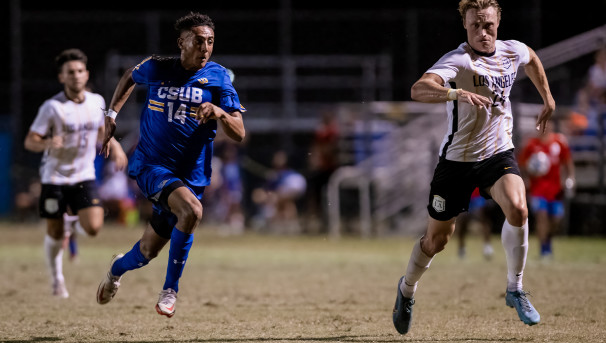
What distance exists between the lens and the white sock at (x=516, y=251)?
23.3ft

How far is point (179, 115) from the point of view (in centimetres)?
750

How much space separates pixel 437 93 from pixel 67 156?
5.03 meters

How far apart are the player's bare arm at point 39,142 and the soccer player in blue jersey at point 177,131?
2440mm

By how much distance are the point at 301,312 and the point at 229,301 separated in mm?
1235

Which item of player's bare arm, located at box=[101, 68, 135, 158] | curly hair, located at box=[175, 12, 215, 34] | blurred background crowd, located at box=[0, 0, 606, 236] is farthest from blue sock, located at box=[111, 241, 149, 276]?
blurred background crowd, located at box=[0, 0, 606, 236]

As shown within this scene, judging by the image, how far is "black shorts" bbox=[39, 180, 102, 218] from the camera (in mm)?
10141

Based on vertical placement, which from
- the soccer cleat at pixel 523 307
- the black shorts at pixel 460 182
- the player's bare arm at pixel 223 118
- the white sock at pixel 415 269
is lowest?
the soccer cleat at pixel 523 307

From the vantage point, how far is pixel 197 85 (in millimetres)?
7516

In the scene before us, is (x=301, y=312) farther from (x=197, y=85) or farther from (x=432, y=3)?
(x=432, y=3)

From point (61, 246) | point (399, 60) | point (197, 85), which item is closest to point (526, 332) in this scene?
point (197, 85)

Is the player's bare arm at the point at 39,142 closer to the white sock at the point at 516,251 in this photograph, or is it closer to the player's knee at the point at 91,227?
the player's knee at the point at 91,227

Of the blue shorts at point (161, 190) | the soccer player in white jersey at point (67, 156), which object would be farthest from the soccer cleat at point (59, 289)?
the blue shorts at point (161, 190)

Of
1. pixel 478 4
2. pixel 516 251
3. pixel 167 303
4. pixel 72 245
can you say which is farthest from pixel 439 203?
pixel 72 245

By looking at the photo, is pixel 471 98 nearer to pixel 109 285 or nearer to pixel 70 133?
pixel 109 285
